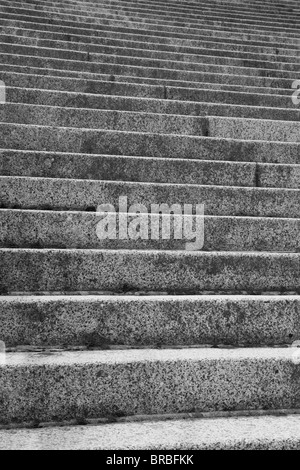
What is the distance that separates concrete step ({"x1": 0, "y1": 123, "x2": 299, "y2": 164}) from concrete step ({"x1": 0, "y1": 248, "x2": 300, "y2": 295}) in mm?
1140

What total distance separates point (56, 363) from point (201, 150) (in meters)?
2.06

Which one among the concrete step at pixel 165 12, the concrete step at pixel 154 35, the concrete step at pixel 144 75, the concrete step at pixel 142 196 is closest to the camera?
the concrete step at pixel 142 196

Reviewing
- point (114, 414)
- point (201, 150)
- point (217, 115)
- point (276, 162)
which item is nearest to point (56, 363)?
point (114, 414)

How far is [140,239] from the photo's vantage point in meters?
2.52

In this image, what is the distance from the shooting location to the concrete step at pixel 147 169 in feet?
9.53

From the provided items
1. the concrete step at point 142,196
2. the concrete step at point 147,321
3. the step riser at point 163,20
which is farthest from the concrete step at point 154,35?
A: the concrete step at point 147,321

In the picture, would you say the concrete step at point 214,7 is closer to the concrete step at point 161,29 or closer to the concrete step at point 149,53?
the concrete step at point 161,29

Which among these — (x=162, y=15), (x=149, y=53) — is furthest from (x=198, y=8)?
(x=149, y=53)

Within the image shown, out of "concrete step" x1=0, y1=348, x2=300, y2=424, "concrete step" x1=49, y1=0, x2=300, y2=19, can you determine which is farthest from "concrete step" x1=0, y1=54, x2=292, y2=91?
"concrete step" x1=0, y1=348, x2=300, y2=424

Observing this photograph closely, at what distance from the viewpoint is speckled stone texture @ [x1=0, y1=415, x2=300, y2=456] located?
1.51 meters

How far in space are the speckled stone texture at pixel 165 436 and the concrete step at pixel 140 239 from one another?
103 cm

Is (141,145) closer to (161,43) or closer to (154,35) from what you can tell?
(161,43)

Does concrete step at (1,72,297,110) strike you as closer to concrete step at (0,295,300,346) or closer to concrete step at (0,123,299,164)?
concrete step at (0,123,299,164)

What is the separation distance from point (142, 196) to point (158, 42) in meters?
3.46
